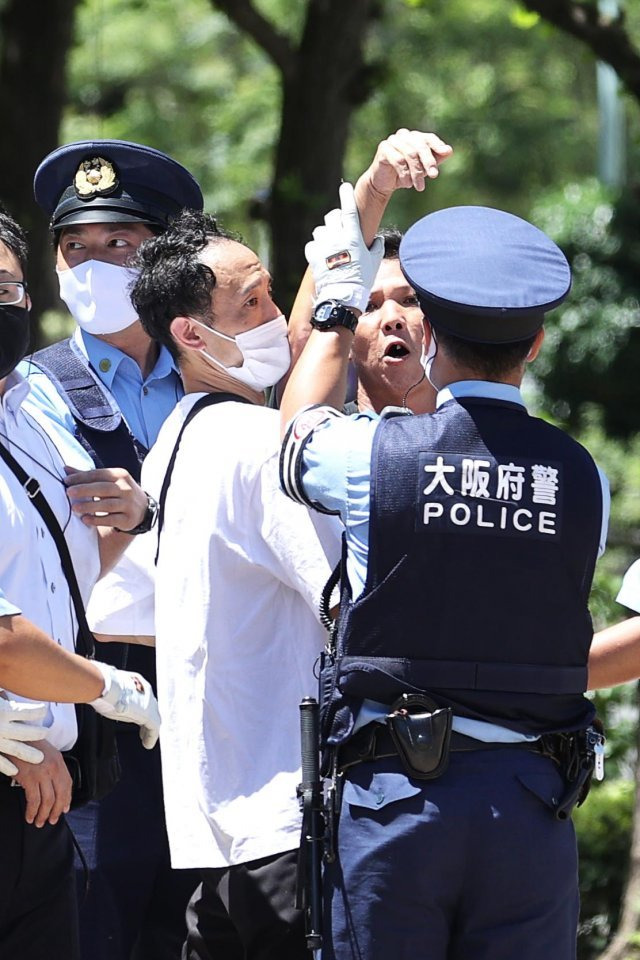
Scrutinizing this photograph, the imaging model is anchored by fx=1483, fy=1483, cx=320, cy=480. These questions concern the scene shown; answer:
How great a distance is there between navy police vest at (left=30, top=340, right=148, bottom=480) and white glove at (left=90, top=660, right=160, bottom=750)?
2.91 feet

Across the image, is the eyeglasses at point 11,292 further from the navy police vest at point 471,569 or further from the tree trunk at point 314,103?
the tree trunk at point 314,103

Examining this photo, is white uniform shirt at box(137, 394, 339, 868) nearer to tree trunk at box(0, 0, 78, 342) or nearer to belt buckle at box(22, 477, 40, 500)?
belt buckle at box(22, 477, 40, 500)

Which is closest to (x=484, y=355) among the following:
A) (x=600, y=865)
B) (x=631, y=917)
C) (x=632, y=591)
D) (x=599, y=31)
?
(x=632, y=591)

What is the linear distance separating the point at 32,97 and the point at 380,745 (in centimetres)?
570

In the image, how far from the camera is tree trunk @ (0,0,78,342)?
7113 millimetres

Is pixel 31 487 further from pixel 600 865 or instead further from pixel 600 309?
pixel 600 309

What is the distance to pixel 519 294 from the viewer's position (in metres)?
2.40

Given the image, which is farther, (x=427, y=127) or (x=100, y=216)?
(x=427, y=127)

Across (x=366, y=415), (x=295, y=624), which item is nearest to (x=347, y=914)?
(x=295, y=624)

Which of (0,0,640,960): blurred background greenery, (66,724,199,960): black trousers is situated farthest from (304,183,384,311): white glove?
(0,0,640,960): blurred background greenery

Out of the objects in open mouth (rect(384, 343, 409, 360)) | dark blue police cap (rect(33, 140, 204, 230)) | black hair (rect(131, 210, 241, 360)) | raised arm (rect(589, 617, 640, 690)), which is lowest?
raised arm (rect(589, 617, 640, 690))

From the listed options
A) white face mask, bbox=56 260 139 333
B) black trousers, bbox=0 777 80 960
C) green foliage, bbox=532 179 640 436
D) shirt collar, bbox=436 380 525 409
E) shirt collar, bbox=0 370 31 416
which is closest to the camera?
shirt collar, bbox=436 380 525 409

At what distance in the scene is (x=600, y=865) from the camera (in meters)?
5.36

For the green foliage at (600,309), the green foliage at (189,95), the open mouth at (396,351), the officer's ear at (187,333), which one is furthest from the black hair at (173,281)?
the green foliage at (189,95)
